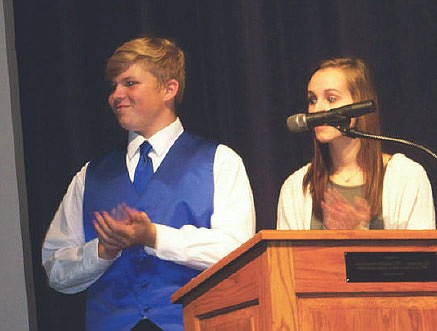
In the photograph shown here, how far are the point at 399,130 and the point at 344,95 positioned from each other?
0.89ft

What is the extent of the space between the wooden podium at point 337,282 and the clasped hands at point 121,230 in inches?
56.6

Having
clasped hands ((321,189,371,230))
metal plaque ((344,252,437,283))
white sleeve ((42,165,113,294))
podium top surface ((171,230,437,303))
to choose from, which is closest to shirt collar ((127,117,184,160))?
white sleeve ((42,165,113,294))

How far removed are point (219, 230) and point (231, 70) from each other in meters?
0.65

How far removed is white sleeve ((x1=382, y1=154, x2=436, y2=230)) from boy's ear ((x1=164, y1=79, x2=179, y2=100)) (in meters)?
0.87

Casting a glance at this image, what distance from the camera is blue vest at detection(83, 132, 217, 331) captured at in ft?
11.1


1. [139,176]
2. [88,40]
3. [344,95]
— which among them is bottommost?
[139,176]

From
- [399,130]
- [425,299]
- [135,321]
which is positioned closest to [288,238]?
[425,299]

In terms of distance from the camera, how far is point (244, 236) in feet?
11.5

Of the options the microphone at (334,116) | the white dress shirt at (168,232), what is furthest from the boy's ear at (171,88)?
the microphone at (334,116)

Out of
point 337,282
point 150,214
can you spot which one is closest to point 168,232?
point 150,214

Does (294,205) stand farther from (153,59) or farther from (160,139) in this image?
(153,59)

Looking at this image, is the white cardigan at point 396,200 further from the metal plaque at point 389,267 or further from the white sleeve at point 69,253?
the metal plaque at point 389,267

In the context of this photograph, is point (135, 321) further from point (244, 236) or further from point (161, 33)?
point (161, 33)

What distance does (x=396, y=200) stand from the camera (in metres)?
3.52
